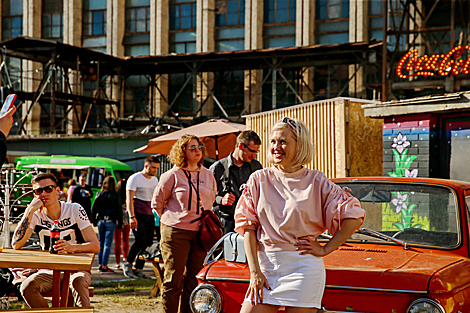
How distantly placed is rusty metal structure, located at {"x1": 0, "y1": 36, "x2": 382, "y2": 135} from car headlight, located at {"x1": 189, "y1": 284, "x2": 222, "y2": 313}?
23081 mm

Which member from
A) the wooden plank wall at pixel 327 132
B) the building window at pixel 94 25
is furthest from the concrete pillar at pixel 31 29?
the wooden plank wall at pixel 327 132

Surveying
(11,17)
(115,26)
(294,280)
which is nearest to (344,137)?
(294,280)

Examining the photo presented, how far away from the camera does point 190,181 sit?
5.58 meters

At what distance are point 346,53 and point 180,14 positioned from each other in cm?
1181

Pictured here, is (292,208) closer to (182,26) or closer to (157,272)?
(157,272)

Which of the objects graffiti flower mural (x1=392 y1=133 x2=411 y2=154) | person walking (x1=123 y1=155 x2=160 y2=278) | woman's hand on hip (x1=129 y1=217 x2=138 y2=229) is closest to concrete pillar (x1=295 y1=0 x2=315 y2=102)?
graffiti flower mural (x1=392 y1=133 x2=411 y2=154)

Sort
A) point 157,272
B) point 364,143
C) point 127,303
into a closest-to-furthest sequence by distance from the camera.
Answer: point 127,303 < point 157,272 < point 364,143

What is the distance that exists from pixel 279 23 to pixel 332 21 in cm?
309

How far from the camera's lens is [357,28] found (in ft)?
94.3

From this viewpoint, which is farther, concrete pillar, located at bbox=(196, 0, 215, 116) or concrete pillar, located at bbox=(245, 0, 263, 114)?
concrete pillar, located at bbox=(196, 0, 215, 116)

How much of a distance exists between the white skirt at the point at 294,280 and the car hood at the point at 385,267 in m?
0.50

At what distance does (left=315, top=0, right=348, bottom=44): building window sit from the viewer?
29.5m

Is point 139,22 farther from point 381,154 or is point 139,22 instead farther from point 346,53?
point 381,154

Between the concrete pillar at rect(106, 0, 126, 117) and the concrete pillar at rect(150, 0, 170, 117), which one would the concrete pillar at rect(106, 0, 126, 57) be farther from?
the concrete pillar at rect(150, 0, 170, 117)
